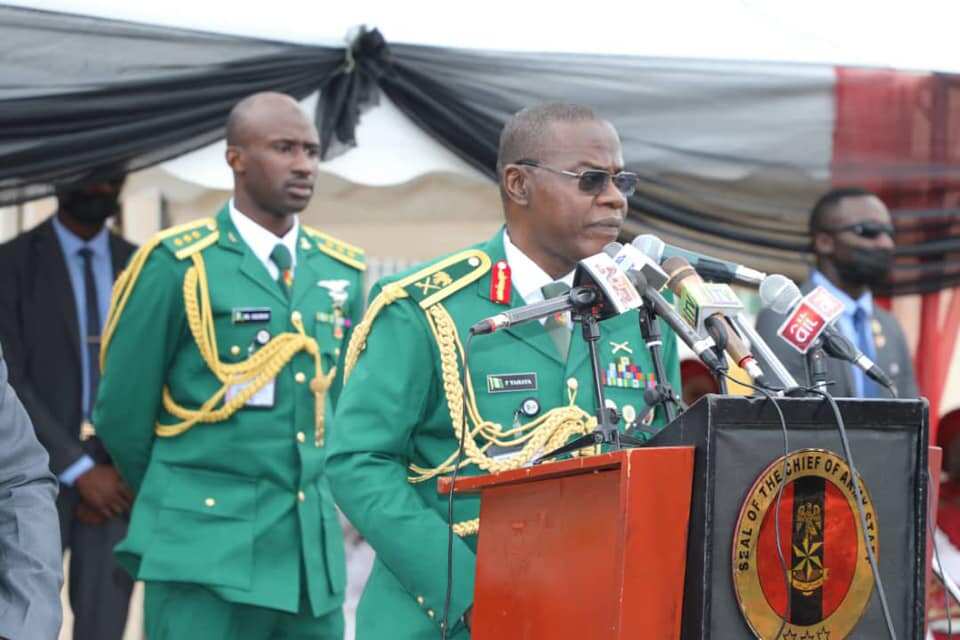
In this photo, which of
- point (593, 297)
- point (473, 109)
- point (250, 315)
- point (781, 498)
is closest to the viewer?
point (781, 498)

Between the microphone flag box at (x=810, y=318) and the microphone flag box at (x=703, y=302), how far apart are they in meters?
0.12

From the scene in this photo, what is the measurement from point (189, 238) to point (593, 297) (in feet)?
9.13

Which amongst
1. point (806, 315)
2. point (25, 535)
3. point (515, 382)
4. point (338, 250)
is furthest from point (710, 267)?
point (338, 250)

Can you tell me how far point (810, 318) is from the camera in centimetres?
283

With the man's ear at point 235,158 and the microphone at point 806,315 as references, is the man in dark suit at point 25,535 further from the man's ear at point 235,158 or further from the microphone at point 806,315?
the man's ear at point 235,158

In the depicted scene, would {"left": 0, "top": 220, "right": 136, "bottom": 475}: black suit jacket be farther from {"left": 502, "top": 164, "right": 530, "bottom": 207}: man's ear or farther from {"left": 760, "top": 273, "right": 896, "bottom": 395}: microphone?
{"left": 760, "top": 273, "right": 896, "bottom": 395}: microphone

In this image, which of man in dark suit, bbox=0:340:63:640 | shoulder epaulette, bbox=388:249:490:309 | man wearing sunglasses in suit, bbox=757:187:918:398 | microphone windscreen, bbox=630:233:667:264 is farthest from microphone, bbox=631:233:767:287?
man wearing sunglasses in suit, bbox=757:187:918:398

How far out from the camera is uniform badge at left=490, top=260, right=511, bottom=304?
369cm

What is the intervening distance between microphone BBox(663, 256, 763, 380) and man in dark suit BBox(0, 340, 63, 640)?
1.27 metres

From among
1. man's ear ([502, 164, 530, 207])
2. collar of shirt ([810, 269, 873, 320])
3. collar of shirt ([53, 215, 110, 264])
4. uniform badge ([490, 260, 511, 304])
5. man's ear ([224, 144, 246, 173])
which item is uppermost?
man's ear ([224, 144, 246, 173])

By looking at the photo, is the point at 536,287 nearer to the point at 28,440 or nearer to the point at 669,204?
the point at 28,440

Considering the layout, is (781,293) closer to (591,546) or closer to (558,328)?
(591,546)

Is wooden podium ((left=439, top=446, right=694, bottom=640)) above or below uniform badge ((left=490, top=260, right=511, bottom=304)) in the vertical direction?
below

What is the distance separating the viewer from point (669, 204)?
6.20 meters
